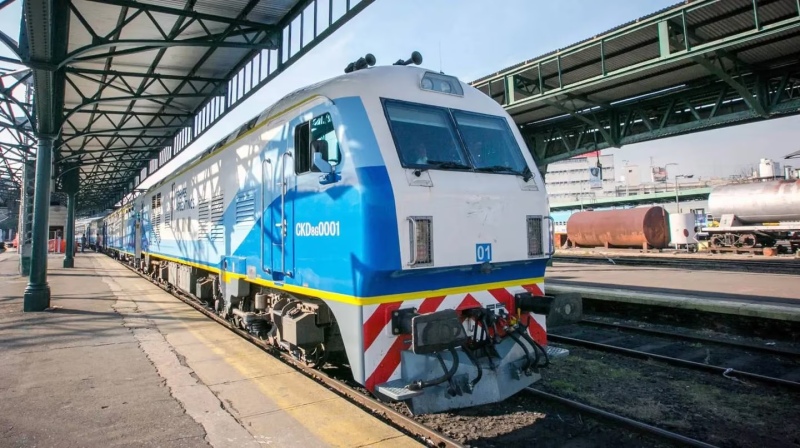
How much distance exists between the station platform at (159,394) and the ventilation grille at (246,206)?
1.95 meters

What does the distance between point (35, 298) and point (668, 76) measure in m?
17.6

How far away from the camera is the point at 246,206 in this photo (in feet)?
22.3

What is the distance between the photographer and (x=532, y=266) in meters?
5.39

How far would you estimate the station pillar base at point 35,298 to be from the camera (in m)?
10.6

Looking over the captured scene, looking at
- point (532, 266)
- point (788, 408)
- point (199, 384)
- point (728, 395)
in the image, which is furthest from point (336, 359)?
point (788, 408)

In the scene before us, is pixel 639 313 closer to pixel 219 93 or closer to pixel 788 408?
pixel 788 408

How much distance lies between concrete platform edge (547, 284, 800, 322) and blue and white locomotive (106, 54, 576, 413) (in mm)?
2775

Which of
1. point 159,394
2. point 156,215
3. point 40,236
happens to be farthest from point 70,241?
point 159,394

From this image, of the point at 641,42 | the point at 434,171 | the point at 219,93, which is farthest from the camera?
the point at 219,93

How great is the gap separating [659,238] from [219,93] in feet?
80.8

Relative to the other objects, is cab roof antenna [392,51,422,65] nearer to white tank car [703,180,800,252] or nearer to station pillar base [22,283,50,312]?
station pillar base [22,283,50,312]

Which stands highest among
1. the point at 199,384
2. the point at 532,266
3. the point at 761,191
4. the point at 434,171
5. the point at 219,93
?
the point at 219,93

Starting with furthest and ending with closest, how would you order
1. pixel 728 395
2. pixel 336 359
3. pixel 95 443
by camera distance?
pixel 336 359 → pixel 728 395 → pixel 95 443

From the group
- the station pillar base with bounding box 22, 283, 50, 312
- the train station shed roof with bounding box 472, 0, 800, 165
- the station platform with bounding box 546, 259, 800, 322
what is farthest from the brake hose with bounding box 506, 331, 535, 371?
the station pillar base with bounding box 22, 283, 50, 312
